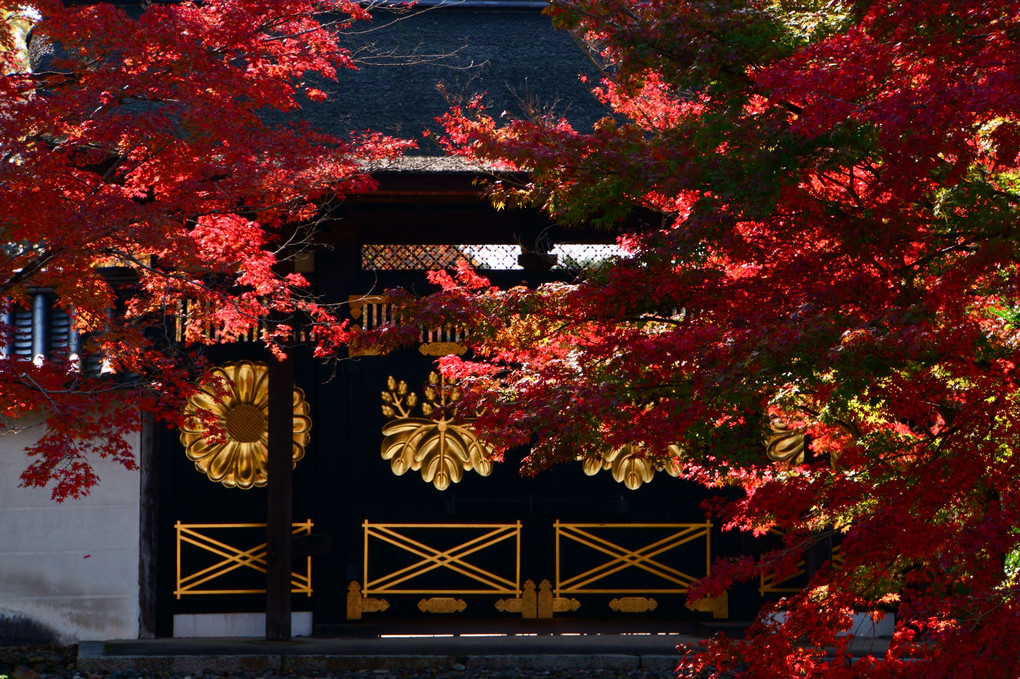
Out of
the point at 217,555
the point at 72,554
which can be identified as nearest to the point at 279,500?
the point at 217,555

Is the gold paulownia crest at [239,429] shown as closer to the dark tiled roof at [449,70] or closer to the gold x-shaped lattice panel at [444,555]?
the gold x-shaped lattice panel at [444,555]

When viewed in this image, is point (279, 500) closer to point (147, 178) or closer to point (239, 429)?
point (239, 429)

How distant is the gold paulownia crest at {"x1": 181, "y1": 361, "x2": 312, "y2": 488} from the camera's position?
9.13 meters

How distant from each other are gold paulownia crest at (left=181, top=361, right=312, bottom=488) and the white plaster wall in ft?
2.00

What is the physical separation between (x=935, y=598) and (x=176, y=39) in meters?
5.04

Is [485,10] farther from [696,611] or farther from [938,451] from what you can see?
[938,451]

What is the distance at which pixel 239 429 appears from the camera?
9.21m

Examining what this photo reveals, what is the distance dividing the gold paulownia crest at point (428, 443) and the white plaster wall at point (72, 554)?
2.18 meters

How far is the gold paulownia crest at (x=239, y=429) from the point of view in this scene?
9133mm

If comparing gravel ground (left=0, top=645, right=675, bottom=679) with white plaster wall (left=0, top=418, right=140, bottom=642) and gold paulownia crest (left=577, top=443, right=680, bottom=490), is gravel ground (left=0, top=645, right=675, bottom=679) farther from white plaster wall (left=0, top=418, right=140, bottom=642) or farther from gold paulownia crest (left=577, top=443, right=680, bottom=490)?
gold paulownia crest (left=577, top=443, right=680, bottom=490)

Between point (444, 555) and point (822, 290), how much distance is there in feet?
16.6

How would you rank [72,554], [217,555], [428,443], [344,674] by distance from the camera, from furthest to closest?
[428,443] → [217,555] → [72,554] → [344,674]

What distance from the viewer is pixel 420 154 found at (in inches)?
349

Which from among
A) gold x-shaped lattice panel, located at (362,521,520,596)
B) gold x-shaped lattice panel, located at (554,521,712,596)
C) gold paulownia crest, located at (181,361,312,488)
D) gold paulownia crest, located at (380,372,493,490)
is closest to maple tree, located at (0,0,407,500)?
gold paulownia crest, located at (181,361,312,488)
